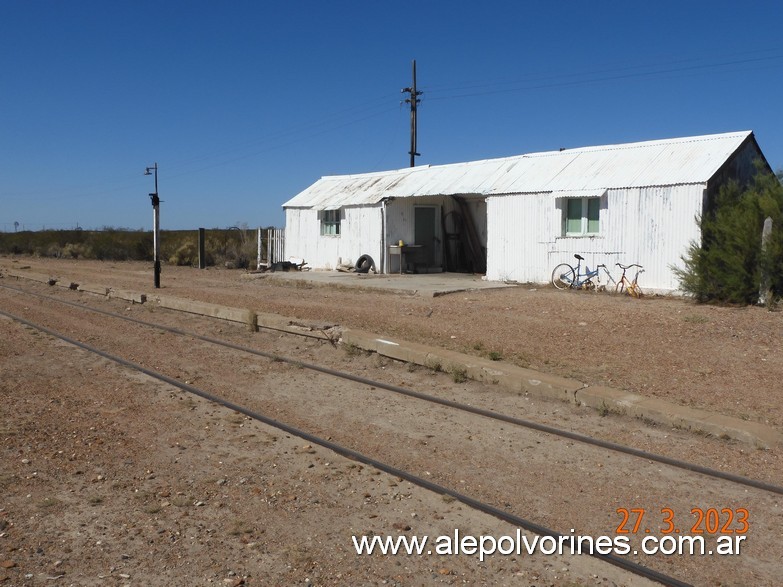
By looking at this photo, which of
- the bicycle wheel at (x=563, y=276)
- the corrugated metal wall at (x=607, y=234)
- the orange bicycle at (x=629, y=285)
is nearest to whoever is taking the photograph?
the corrugated metal wall at (x=607, y=234)

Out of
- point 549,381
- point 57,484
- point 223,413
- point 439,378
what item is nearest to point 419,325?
point 439,378

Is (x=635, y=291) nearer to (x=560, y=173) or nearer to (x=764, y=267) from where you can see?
(x=764, y=267)

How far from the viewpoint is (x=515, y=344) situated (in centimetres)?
1166

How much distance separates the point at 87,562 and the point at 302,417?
3478mm

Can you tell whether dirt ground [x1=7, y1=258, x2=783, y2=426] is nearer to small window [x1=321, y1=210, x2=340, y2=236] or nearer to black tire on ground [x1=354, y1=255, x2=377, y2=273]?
black tire on ground [x1=354, y1=255, x2=377, y2=273]

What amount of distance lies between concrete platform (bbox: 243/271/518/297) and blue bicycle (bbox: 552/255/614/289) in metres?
1.26

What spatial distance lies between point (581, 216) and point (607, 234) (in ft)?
3.45

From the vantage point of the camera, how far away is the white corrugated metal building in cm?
1811

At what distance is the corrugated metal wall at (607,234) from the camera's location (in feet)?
58.4

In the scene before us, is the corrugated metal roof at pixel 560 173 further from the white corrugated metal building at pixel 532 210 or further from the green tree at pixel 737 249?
the green tree at pixel 737 249

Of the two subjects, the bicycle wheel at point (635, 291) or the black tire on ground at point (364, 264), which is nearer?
the bicycle wheel at point (635, 291)

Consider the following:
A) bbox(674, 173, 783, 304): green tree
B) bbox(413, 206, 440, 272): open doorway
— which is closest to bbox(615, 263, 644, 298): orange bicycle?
bbox(674, 173, 783, 304): green tree

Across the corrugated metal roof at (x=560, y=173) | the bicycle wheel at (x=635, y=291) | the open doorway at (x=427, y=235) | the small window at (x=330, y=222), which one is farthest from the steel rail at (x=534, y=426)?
the small window at (x=330, y=222)

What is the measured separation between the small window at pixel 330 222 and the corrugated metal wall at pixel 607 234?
7049 mm
